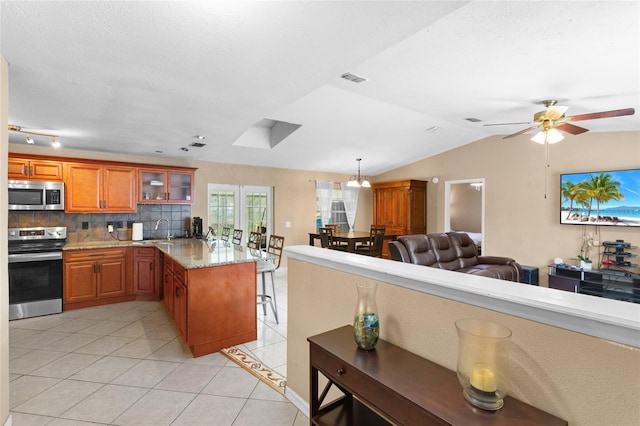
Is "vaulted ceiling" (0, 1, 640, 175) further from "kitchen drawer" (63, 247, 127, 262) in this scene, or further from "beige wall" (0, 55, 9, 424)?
"kitchen drawer" (63, 247, 127, 262)

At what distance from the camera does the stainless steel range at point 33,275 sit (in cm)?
368

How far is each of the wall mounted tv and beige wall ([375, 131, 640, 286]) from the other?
0.12 metres

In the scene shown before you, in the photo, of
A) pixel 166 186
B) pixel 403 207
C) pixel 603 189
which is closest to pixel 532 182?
pixel 603 189

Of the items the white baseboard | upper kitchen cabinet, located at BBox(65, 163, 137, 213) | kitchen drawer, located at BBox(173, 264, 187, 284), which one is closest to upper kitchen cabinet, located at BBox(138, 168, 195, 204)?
upper kitchen cabinet, located at BBox(65, 163, 137, 213)

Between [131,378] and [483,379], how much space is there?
2.72 meters

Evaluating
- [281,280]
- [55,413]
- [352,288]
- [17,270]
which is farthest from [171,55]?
[281,280]

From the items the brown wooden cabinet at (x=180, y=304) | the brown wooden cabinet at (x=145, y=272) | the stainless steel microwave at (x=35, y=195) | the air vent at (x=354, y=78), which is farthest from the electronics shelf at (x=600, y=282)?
the stainless steel microwave at (x=35, y=195)

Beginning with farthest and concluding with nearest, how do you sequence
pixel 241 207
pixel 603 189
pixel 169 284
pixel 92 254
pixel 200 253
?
pixel 241 207 < pixel 603 189 < pixel 92 254 < pixel 169 284 < pixel 200 253

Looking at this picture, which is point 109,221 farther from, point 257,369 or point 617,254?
point 617,254

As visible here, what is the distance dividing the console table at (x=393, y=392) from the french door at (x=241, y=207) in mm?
4416

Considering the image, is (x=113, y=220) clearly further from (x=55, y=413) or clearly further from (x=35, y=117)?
(x=55, y=413)

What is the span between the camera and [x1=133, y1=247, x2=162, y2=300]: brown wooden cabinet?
4.46 metres

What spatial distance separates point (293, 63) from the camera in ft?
6.72

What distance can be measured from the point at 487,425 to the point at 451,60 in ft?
8.72
